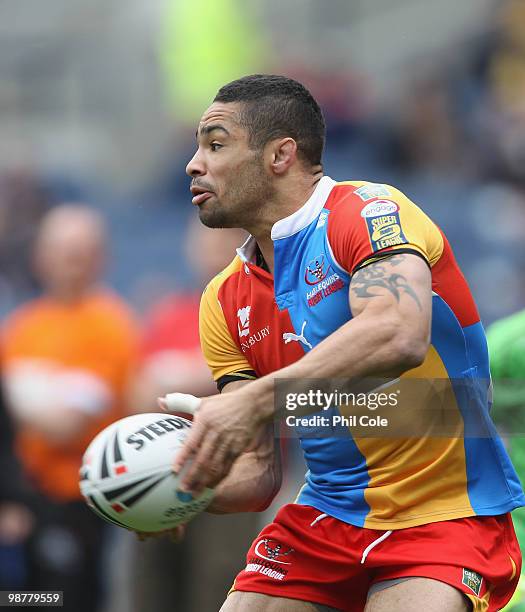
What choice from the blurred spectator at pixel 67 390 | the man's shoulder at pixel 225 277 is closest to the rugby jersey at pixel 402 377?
the man's shoulder at pixel 225 277

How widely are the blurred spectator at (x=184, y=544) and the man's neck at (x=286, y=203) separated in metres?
2.93

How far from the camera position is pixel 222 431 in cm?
382

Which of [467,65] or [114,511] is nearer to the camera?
[114,511]

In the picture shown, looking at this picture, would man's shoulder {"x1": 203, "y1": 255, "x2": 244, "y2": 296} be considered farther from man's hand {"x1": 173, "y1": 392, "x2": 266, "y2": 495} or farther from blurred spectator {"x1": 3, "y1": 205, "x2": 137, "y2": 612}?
blurred spectator {"x1": 3, "y1": 205, "x2": 137, "y2": 612}

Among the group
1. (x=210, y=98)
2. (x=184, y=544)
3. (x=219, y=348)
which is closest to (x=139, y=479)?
(x=219, y=348)

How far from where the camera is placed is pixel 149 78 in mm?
15852

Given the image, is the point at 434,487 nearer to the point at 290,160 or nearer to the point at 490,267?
the point at 290,160

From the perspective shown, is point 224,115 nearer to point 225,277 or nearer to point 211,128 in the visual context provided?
point 211,128

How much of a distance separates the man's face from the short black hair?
0.04m

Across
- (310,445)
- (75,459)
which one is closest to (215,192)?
(310,445)

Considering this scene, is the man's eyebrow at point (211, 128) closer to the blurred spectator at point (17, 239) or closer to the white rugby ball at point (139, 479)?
the white rugby ball at point (139, 479)

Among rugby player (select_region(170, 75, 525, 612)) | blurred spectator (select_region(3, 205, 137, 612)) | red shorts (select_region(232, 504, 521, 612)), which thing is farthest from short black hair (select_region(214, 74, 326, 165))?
blurred spectator (select_region(3, 205, 137, 612))

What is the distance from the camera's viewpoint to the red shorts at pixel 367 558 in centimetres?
434

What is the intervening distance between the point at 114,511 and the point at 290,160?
1520mm
